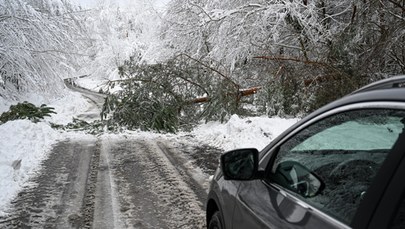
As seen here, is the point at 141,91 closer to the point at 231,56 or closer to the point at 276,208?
the point at 231,56

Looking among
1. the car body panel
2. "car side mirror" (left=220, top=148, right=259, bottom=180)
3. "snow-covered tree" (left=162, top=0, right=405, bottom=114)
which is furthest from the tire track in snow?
"snow-covered tree" (left=162, top=0, right=405, bottom=114)

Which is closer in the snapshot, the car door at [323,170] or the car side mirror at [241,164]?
the car door at [323,170]

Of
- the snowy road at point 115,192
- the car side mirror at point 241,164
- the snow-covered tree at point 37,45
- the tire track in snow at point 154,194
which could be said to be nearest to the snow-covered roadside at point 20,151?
the snowy road at point 115,192

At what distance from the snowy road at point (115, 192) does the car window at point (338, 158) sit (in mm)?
3020

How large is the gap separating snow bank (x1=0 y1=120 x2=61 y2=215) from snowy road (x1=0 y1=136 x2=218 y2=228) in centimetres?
24

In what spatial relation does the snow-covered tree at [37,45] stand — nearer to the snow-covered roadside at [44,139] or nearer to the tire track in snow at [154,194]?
the snow-covered roadside at [44,139]

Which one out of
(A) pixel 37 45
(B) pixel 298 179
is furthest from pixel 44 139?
(B) pixel 298 179

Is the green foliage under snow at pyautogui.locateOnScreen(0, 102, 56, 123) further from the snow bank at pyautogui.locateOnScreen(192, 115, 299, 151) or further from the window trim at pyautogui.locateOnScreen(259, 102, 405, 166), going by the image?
the window trim at pyautogui.locateOnScreen(259, 102, 405, 166)

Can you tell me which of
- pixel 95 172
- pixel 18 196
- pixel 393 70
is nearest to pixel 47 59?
pixel 95 172

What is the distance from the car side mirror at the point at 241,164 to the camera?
2344 mm

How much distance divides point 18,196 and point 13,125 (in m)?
5.65

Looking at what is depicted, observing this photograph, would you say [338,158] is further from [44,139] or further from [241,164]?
[44,139]

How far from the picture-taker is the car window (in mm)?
1585

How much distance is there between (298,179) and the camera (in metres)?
2.04
